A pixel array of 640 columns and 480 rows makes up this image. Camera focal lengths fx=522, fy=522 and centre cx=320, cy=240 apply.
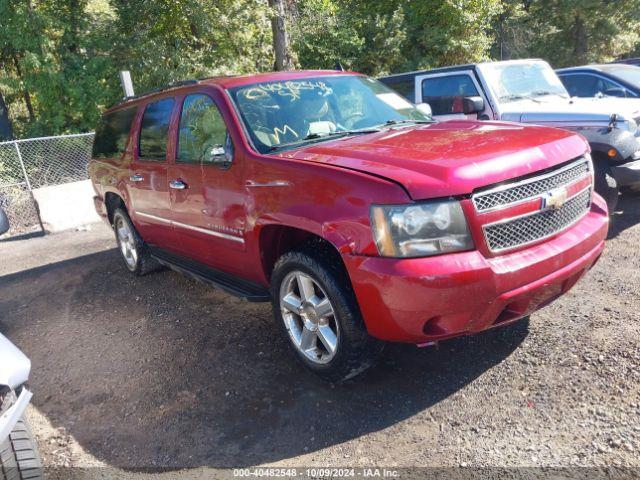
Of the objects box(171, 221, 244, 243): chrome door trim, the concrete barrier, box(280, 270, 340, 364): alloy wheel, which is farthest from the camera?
the concrete barrier

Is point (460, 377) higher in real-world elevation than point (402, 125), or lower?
lower

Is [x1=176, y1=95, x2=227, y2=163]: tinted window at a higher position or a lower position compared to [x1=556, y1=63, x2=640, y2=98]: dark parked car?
higher

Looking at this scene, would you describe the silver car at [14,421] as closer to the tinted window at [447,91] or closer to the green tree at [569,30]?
the tinted window at [447,91]

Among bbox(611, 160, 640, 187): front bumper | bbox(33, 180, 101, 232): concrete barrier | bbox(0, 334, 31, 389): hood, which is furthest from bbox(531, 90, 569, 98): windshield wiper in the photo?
bbox(33, 180, 101, 232): concrete barrier

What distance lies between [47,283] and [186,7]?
9.42 metres

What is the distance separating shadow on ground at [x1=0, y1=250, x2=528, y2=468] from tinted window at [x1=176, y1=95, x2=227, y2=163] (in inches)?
56.7

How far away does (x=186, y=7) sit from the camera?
13234 millimetres

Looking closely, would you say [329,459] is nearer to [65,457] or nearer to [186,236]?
[65,457]

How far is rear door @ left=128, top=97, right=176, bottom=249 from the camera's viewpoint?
4.55 m

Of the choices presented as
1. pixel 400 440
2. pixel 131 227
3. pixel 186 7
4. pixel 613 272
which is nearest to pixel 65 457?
pixel 400 440

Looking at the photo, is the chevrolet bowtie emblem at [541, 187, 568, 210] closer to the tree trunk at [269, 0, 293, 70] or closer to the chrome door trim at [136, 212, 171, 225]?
the chrome door trim at [136, 212, 171, 225]

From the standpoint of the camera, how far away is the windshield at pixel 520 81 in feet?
23.2

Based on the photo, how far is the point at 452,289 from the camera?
8.47ft

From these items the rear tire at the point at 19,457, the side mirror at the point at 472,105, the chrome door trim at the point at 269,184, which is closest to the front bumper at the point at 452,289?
the chrome door trim at the point at 269,184
